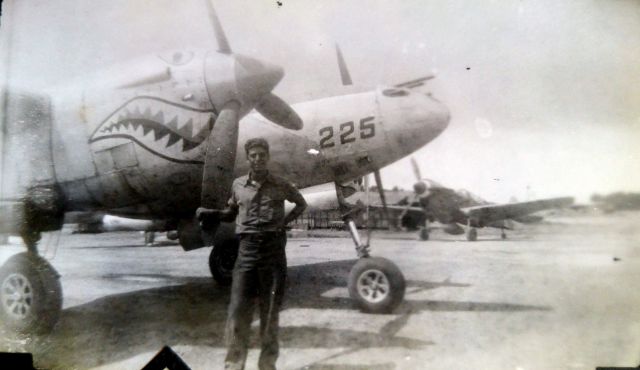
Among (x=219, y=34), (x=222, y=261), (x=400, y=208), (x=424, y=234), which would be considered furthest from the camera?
(x=222, y=261)

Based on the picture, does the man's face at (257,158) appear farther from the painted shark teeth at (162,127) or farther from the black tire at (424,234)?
the black tire at (424,234)

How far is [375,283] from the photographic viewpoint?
3234mm

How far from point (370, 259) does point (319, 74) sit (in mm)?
1589

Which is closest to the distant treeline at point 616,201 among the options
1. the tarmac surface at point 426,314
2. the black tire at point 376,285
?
the tarmac surface at point 426,314

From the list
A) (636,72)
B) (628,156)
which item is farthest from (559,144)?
(636,72)

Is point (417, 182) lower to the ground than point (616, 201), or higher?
higher

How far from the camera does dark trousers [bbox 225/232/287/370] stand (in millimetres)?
2598

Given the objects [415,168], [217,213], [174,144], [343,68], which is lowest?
[217,213]

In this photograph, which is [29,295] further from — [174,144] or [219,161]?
[219,161]

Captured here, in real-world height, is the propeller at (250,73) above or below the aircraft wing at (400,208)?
above

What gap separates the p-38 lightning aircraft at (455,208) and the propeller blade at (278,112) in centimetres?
106

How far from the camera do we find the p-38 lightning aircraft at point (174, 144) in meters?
2.92

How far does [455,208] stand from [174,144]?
259cm

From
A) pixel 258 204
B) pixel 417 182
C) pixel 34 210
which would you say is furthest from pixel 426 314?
pixel 34 210
